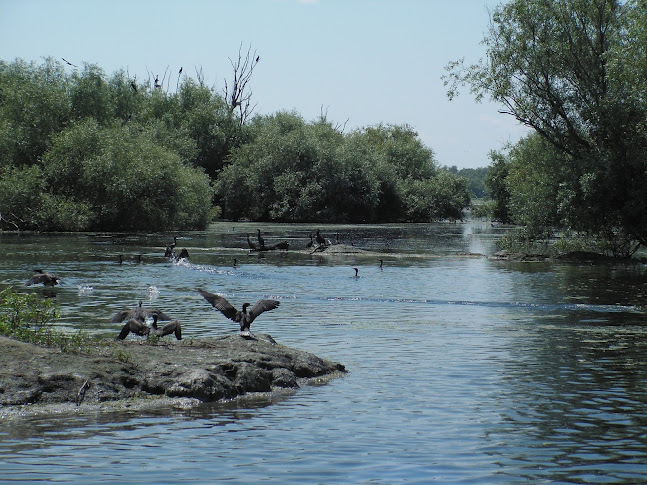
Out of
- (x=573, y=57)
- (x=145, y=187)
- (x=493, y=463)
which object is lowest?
(x=493, y=463)

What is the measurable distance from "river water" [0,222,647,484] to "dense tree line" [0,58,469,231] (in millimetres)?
36622

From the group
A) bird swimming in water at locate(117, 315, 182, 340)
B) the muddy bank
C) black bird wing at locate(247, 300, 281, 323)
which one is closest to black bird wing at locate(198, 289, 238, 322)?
black bird wing at locate(247, 300, 281, 323)

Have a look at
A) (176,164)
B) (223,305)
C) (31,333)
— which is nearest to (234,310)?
(223,305)

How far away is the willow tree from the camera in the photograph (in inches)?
1704

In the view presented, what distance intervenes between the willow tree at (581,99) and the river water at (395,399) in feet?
31.2

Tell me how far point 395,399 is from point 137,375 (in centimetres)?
415

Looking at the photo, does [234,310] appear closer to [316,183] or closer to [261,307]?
[261,307]

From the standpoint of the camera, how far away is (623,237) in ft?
159

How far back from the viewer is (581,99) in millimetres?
46156

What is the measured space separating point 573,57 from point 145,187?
130 feet

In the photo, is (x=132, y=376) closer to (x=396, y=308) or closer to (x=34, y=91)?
(x=396, y=308)

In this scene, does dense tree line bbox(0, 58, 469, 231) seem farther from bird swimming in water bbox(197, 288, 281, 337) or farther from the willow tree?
bird swimming in water bbox(197, 288, 281, 337)

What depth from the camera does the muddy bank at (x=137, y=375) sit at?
12.7m

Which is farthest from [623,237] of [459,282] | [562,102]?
[459,282]
